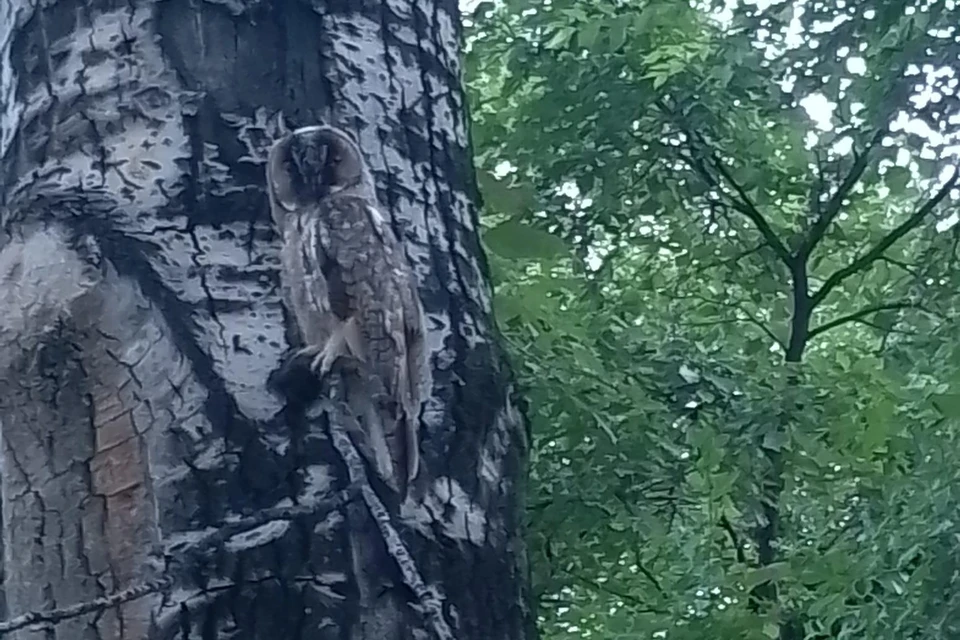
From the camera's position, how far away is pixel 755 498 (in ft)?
16.8

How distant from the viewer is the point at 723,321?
623 cm

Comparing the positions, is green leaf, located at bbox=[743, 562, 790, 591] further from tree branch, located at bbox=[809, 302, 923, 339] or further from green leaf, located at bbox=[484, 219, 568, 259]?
green leaf, located at bbox=[484, 219, 568, 259]

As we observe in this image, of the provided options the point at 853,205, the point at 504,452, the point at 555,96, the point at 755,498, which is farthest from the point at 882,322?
the point at 504,452

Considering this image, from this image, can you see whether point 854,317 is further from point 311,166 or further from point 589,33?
point 311,166

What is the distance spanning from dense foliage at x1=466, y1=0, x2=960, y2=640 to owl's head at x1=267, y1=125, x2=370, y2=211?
2120 millimetres

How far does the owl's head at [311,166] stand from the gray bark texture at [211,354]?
0.02 metres

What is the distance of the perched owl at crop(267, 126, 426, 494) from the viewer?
4.12ft

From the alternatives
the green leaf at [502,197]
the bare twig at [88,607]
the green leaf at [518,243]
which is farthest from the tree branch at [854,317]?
the bare twig at [88,607]

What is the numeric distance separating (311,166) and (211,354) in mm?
180

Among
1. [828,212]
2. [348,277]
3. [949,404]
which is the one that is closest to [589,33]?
[949,404]

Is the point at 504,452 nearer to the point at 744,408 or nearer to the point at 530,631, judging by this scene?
the point at 530,631

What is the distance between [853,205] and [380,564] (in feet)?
19.3

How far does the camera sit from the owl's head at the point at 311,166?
1.25 m

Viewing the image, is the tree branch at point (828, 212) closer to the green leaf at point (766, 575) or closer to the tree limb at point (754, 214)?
the tree limb at point (754, 214)
